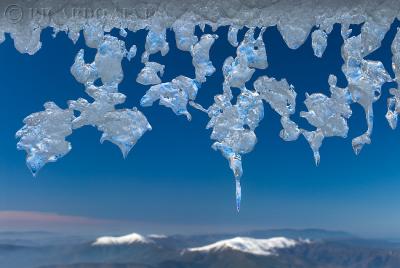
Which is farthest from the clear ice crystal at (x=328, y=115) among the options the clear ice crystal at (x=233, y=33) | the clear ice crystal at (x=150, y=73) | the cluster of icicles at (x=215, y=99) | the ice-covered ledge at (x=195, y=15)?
the clear ice crystal at (x=150, y=73)

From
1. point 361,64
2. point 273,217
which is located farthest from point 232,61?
point 273,217

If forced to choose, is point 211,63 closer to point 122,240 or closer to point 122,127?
point 122,127

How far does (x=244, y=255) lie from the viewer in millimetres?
4047

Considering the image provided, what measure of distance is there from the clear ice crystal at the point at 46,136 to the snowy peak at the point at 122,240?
215cm

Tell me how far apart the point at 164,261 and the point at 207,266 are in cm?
34

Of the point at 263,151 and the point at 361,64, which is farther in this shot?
the point at 263,151

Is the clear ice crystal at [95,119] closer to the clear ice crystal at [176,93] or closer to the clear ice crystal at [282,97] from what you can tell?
the clear ice crystal at [176,93]

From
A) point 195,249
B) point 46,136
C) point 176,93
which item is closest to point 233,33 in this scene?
point 176,93

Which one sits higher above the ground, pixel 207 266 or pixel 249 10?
pixel 249 10

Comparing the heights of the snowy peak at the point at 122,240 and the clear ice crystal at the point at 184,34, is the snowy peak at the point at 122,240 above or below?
below

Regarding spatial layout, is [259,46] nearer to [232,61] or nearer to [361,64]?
[232,61]

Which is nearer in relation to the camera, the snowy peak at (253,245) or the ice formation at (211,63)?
→ the ice formation at (211,63)

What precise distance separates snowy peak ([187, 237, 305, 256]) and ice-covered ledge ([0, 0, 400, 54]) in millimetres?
2420

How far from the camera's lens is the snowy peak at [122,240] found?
3.23 metres
